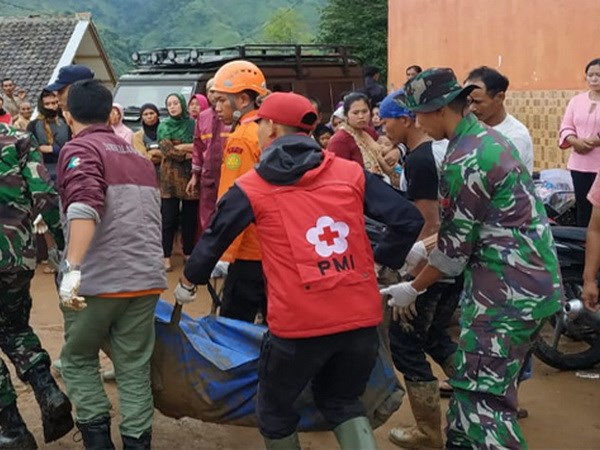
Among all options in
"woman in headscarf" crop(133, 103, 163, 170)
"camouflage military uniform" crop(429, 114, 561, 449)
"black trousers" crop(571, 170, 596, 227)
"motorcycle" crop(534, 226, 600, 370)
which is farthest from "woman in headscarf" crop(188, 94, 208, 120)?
"camouflage military uniform" crop(429, 114, 561, 449)

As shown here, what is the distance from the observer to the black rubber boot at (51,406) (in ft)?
14.4

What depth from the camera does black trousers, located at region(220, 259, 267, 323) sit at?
4.80 metres

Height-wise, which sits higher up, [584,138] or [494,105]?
[494,105]

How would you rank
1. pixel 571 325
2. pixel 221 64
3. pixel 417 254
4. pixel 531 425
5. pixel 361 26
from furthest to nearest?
pixel 361 26, pixel 221 64, pixel 571 325, pixel 531 425, pixel 417 254

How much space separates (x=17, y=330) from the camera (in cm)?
456

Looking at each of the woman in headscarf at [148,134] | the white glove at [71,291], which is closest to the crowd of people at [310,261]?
the white glove at [71,291]

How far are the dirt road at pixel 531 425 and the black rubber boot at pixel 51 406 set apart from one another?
6.9 inches

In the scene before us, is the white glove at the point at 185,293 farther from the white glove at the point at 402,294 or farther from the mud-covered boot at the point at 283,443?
the white glove at the point at 402,294

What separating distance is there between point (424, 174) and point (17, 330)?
2.24m

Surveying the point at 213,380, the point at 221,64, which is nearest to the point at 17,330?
the point at 213,380

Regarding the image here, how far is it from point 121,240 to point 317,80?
9037 mm

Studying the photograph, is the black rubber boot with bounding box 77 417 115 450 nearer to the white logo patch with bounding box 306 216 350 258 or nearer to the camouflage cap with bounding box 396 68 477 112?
the white logo patch with bounding box 306 216 350 258

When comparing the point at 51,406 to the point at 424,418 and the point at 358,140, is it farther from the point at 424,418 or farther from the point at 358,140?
the point at 358,140

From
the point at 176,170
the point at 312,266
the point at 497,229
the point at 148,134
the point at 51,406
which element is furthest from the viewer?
the point at 148,134
